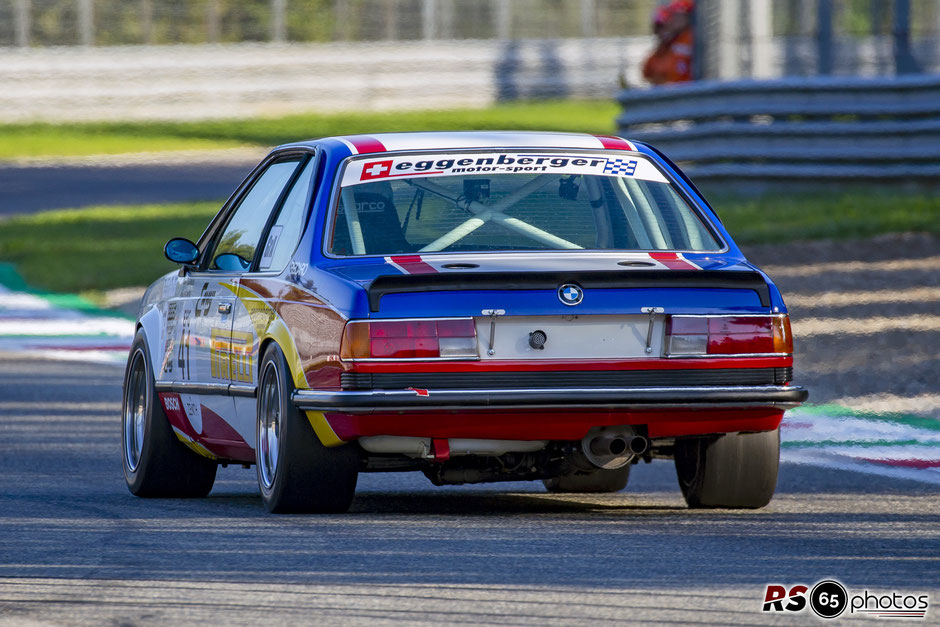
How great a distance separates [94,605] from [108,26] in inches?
1501

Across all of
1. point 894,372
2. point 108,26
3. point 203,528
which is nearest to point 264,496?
point 203,528

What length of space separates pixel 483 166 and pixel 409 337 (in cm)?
120

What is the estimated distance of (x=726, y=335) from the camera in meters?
7.45

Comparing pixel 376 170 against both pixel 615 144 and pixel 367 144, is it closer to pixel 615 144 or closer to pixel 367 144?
pixel 367 144

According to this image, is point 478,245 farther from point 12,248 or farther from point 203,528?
point 12,248

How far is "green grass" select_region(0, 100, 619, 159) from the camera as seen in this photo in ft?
122

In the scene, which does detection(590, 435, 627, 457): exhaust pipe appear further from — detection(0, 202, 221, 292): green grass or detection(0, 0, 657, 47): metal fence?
detection(0, 0, 657, 47): metal fence

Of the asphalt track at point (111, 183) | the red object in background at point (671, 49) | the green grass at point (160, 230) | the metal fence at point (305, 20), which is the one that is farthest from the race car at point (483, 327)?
the metal fence at point (305, 20)

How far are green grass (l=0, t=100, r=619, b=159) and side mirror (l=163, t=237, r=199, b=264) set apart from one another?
2690cm

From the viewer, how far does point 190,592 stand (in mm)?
6176

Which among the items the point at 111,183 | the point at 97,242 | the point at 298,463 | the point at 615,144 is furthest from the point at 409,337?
the point at 111,183

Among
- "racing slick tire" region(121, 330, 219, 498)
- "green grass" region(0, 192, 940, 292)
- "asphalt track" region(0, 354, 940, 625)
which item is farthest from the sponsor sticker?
"green grass" region(0, 192, 940, 292)

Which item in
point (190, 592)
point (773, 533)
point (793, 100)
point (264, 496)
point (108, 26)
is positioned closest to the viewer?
point (190, 592)

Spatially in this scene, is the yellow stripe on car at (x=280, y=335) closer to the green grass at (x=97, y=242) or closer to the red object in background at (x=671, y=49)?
the green grass at (x=97, y=242)
